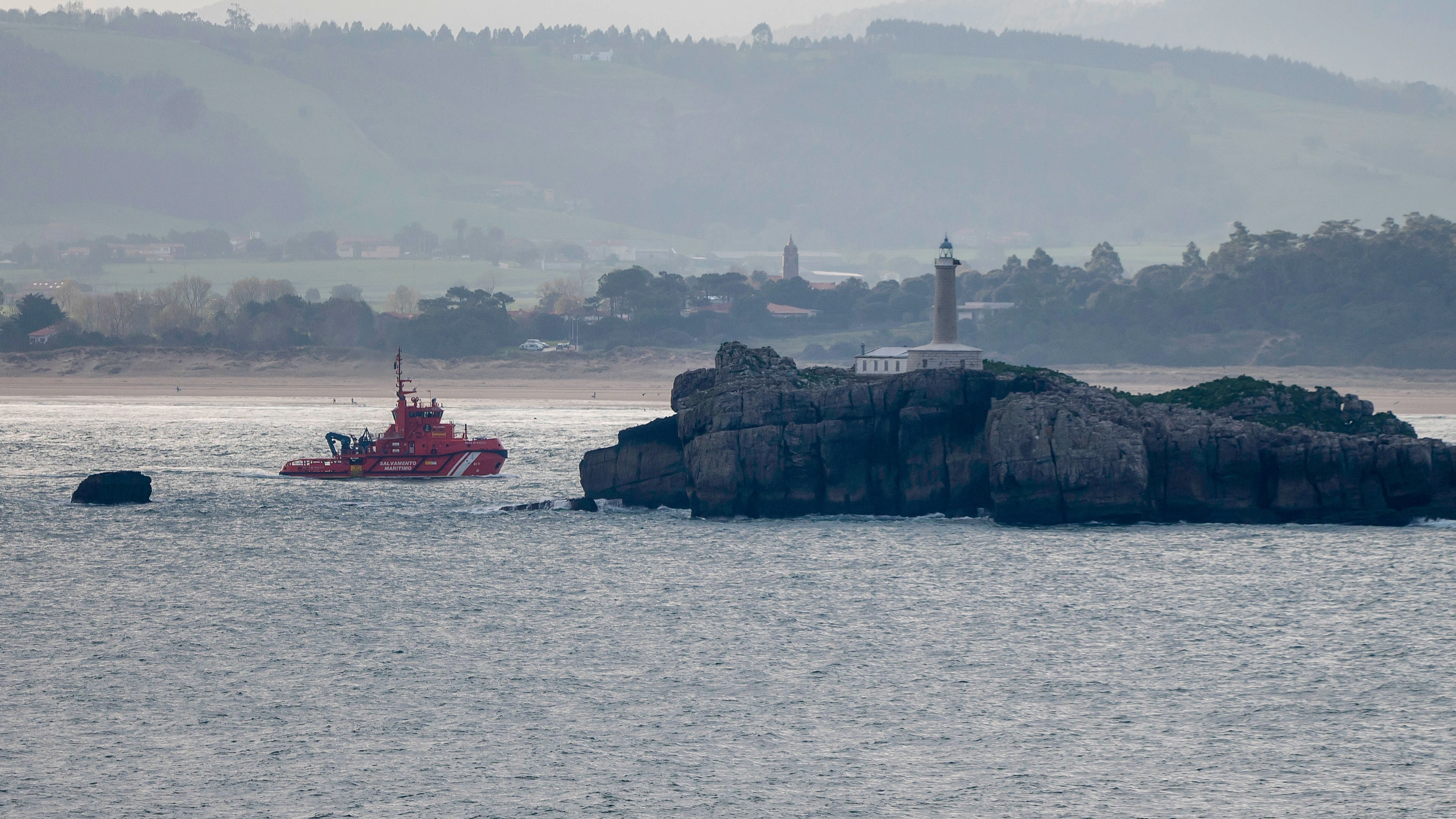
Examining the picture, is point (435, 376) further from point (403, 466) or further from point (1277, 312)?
point (1277, 312)

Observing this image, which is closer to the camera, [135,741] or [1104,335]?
[135,741]

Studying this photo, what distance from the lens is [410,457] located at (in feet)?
260

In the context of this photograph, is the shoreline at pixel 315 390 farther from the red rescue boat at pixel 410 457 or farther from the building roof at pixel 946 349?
the building roof at pixel 946 349

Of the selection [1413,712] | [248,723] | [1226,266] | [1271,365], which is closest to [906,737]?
[1413,712]

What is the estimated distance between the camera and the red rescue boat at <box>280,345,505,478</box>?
7869cm

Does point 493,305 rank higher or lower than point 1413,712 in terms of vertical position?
higher

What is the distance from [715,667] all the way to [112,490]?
40.2m

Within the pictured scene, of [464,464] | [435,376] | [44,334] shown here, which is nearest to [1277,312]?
[435,376]

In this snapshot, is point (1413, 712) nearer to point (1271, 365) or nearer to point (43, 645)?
point (43, 645)

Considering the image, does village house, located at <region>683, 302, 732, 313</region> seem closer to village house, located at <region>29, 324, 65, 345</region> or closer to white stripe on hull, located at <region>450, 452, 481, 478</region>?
village house, located at <region>29, 324, 65, 345</region>

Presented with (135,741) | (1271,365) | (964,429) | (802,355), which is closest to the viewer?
(135,741)

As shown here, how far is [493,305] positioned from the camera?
552 feet

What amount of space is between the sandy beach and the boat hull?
46.2m

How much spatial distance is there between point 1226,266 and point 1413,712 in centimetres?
14645
